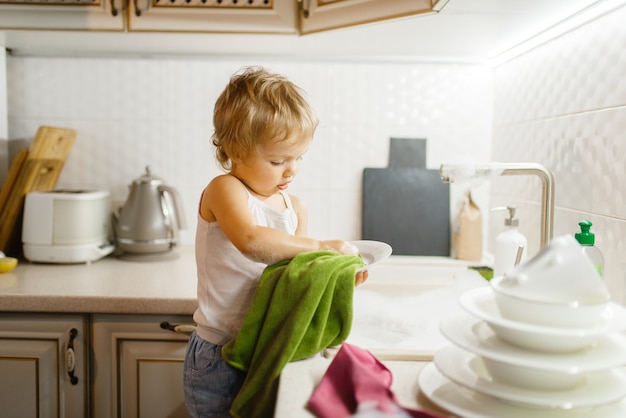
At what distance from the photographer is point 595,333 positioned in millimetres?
649

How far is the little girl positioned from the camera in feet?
3.33

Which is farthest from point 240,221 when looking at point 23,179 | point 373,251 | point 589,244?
point 23,179

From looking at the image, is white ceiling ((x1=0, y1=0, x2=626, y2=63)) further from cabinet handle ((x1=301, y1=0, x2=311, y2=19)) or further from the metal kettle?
the metal kettle

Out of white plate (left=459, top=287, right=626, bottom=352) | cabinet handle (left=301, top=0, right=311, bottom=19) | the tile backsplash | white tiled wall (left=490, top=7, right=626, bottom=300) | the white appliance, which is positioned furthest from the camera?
the tile backsplash

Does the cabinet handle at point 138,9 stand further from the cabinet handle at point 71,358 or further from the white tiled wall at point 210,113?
the cabinet handle at point 71,358

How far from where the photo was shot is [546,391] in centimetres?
69

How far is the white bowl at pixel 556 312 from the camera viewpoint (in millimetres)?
652

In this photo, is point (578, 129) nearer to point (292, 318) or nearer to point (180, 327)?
point (292, 318)

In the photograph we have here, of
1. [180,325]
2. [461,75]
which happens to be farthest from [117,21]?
[461,75]

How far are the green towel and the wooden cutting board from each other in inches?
43.1

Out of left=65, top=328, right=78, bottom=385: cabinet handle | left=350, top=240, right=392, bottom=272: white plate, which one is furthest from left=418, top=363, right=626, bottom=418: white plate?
left=65, top=328, right=78, bottom=385: cabinet handle

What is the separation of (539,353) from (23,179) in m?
1.56

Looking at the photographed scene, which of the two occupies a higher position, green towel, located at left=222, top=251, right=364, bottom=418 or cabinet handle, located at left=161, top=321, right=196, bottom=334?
green towel, located at left=222, top=251, right=364, bottom=418

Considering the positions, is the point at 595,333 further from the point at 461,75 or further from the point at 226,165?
the point at 461,75
